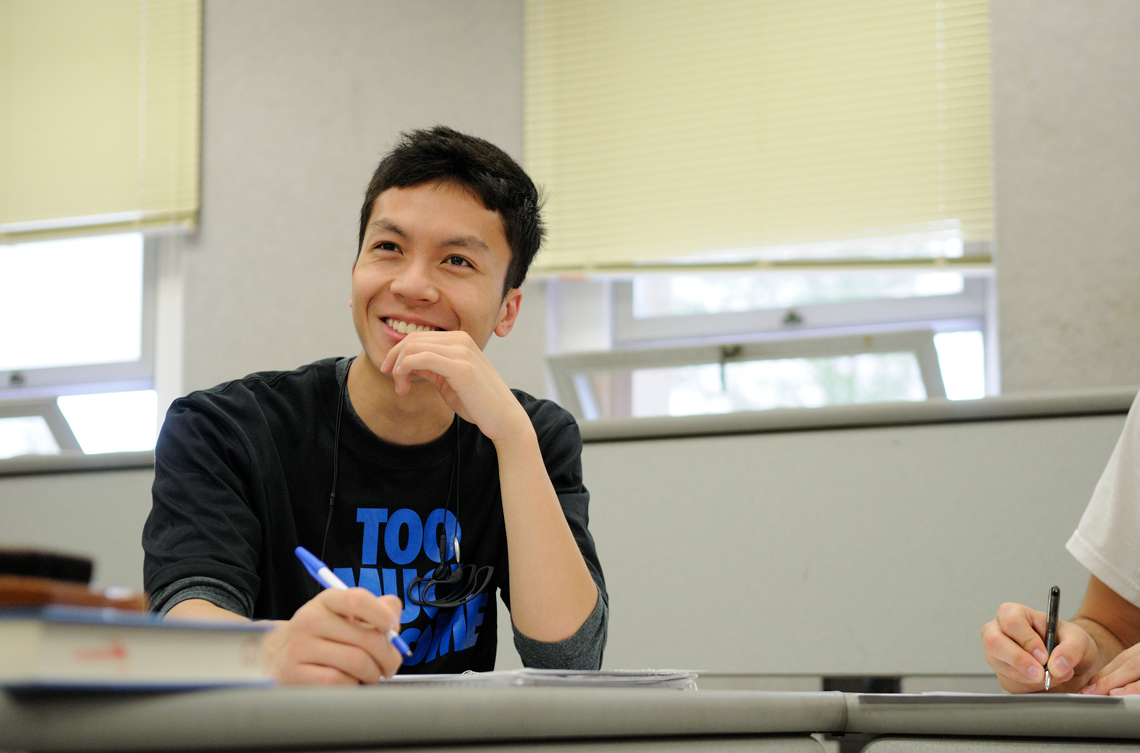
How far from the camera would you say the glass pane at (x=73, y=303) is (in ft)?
11.0

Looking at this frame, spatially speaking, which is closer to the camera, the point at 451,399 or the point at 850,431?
the point at 451,399

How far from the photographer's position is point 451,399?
1.18 m

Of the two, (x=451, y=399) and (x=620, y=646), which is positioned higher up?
(x=451, y=399)

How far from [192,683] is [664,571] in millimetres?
1427

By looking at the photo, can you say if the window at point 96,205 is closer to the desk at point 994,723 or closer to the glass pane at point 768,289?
the glass pane at point 768,289

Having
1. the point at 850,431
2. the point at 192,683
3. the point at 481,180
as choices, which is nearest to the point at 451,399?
the point at 481,180

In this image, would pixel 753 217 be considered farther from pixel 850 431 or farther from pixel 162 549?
pixel 162 549

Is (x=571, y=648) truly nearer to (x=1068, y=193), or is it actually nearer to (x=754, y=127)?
(x=1068, y=193)

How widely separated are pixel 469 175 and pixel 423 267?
0.14 meters

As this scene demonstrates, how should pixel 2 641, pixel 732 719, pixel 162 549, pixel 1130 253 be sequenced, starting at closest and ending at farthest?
1. pixel 2 641
2. pixel 732 719
3. pixel 162 549
4. pixel 1130 253

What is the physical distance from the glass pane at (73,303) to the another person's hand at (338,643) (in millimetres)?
2896

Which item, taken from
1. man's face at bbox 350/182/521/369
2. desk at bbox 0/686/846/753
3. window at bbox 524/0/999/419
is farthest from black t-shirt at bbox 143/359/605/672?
window at bbox 524/0/999/419

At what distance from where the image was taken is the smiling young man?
3.68 ft

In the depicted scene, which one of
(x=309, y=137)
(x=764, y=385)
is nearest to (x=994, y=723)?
(x=764, y=385)
